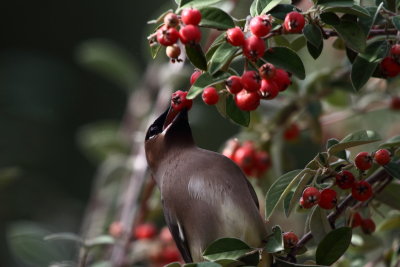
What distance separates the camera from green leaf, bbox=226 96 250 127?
7.24 feet

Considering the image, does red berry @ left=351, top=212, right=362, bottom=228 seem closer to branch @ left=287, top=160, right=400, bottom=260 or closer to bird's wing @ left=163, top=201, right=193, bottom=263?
branch @ left=287, top=160, right=400, bottom=260

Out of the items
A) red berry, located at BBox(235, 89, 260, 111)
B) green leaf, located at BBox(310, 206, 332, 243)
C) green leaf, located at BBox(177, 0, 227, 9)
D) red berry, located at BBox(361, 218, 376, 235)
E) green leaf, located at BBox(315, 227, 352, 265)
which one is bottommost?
red berry, located at BBox(361, 218, 376, 235)

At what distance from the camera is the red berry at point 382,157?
2.15 metres

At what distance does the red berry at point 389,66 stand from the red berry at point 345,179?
291 millimetres

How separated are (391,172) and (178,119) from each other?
1.04 meters

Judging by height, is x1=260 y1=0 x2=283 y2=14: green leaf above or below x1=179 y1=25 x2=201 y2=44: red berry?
below

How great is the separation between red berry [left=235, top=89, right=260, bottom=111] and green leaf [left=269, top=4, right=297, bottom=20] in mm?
202

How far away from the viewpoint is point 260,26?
199 cm

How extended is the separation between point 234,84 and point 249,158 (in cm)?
103

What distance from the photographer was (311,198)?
2125 millimetres

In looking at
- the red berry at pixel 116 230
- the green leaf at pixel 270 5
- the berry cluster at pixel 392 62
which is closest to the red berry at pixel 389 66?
the berry cluster at pixel 392 62

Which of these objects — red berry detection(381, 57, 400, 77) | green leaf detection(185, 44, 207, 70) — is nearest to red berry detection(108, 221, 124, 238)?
green leaf detection(185, 44, 207, 70)

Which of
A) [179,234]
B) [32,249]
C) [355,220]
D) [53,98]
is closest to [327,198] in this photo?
[355,220]

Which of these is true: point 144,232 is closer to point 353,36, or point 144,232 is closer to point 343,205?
point 343,205
